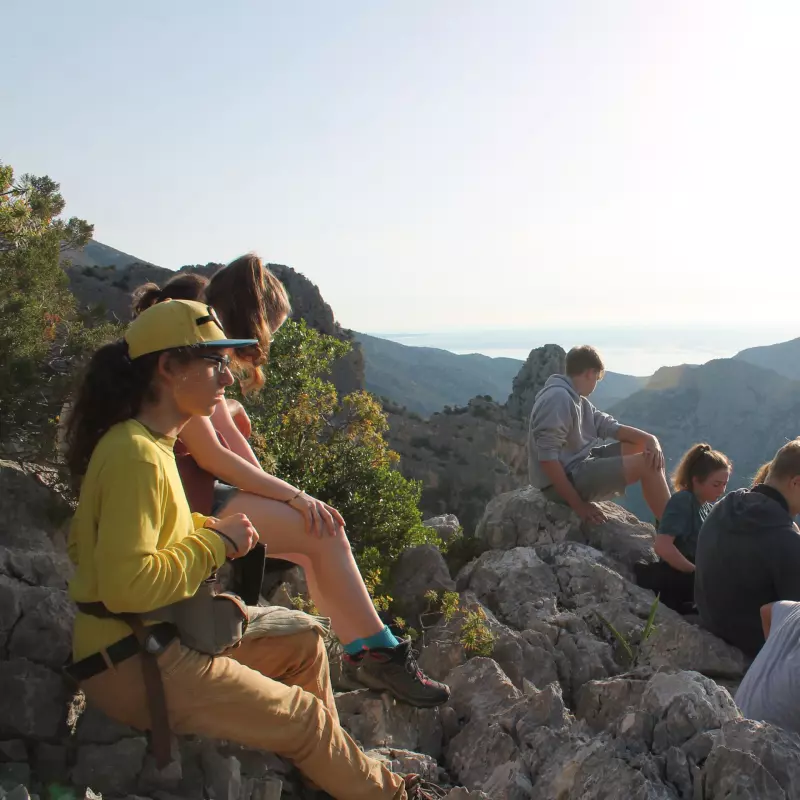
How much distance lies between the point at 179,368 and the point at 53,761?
1603 mm

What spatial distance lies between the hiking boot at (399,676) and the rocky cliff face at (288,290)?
1217 inches

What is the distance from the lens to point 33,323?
Answer: 7734 mm

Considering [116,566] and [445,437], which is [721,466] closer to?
[116,566]

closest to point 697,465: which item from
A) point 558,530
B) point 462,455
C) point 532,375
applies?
point 558,530

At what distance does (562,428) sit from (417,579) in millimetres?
2066

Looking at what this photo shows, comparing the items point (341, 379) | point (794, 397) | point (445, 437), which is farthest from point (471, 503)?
point (794, 397)

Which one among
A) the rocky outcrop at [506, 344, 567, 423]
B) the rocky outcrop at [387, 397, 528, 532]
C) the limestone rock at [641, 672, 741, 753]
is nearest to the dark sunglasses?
the limestone rock at [641, 672, 741, 753]

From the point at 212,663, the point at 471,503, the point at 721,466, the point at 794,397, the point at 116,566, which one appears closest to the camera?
the point at 116,566

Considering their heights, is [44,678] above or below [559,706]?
above

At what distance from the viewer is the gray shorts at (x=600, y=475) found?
743 cm

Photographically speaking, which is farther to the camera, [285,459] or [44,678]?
[285,459]

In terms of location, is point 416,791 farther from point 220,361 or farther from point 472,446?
point 472,446

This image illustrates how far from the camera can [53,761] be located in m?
3.13

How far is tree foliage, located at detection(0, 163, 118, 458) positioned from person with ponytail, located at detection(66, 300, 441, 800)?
3.48 meters
